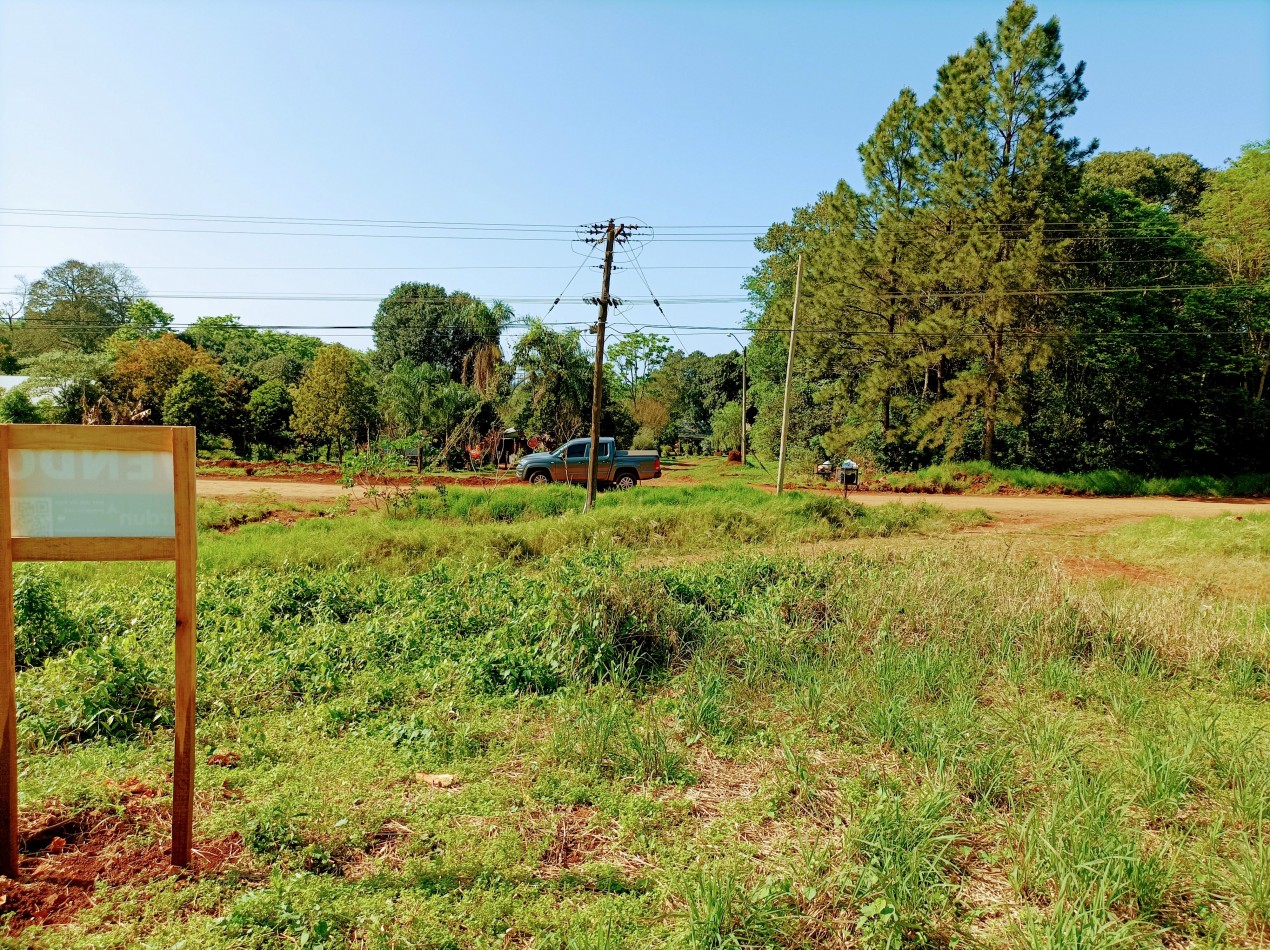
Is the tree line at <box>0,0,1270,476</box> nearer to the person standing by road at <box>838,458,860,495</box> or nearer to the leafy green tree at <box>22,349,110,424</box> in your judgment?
the leafy green tree at <box>22,349,110,424</box>

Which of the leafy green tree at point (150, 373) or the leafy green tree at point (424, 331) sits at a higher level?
the leafy green tree at point (424, 331)

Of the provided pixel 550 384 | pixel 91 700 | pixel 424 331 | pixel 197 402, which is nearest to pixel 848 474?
pixel 550 384

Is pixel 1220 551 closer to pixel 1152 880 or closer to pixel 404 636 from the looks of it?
pixel 1152 880

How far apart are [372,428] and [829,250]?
2076 cm

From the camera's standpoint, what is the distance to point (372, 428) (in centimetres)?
3425

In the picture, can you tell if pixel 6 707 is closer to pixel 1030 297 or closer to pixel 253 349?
pixel 1030 297

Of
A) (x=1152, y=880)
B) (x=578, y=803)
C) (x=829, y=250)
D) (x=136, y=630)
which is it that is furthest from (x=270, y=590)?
(x=829, y=250)

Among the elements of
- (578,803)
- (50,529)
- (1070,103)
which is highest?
(1070,103)

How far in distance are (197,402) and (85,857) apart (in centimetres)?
3216

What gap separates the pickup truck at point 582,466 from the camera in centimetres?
2320

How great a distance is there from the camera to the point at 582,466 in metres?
23.2

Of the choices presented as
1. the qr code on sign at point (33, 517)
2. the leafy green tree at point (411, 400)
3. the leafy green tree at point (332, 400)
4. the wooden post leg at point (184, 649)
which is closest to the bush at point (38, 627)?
the qr code on sign at point (33, 517)

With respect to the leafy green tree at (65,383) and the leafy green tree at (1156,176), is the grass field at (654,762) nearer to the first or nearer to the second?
the leafy green tree at (65,383)

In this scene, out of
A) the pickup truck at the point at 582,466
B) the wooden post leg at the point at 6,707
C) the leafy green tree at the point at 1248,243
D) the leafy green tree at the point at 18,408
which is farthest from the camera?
the leafy green tree at the point at 18,408
